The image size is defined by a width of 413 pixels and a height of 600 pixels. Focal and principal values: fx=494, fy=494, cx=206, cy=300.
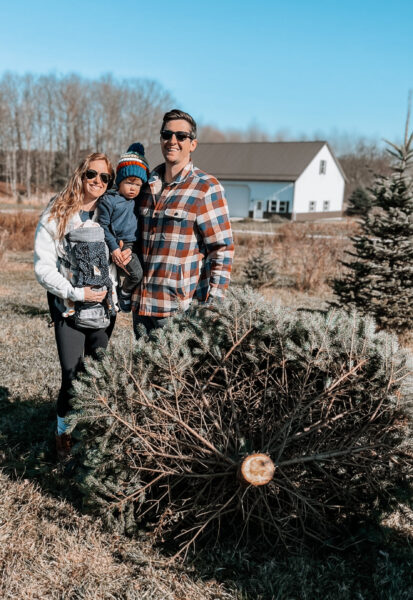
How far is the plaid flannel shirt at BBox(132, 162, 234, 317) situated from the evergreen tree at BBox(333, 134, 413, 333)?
5.40 meters

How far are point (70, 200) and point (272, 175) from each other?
37621mm

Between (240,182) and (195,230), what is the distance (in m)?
37.6

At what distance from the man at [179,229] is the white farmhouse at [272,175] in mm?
34857

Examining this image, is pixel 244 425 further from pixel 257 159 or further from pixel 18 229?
pixel 257 159

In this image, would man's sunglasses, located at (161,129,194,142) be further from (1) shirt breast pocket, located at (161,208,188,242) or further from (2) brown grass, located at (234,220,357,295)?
(2) brown grass, located at (234,220,357,295)

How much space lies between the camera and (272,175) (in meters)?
39.0

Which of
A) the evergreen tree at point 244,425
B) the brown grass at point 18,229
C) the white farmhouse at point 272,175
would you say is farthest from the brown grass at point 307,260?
the white farmhouse at point 272,175

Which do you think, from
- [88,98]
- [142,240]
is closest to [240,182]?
[88,98]

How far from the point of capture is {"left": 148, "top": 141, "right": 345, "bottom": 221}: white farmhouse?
38.8m

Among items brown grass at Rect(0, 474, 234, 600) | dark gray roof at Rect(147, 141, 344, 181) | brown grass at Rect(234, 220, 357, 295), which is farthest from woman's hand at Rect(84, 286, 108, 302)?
dark gray roof at Rect(147, 141, 344, 181)

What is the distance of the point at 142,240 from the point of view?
128 inches

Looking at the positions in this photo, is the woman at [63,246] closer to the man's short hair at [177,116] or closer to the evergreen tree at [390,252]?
the man's short hair at [177,116]

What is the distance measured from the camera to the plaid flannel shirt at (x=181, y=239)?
3.06m

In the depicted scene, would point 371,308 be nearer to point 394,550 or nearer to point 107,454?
point 394,550
